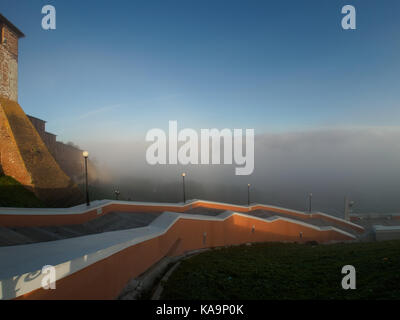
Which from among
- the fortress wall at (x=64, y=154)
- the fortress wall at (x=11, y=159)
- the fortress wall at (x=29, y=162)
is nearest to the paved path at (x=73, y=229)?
the fortress wall at (x=29, y=162)

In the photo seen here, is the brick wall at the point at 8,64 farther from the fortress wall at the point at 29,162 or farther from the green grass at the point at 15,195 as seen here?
the green grass at the point at 15,195

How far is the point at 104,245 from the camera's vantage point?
3.92 meters

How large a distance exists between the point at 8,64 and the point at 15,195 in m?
10.1

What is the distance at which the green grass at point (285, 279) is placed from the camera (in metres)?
4.14

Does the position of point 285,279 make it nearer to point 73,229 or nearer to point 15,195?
point 73,229

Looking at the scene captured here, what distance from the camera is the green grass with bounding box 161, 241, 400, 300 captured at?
4.14 m

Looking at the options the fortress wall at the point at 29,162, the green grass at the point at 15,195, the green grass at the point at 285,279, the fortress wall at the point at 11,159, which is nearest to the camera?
the green grass at the point at 285,279

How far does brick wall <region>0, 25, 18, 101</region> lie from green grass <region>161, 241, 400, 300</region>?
695 inches

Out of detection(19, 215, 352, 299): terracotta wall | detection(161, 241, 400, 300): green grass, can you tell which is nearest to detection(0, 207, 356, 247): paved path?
detection(19, 215, 352, 299): terracotta wall

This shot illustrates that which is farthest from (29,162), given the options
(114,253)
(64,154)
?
(114,253)

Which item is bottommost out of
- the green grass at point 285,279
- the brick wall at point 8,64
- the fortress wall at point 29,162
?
the green grass at point 285,279

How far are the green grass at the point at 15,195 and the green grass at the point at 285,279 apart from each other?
10.2 metres

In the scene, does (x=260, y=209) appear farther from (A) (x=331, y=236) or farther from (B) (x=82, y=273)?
(B) (x=82, y=273)

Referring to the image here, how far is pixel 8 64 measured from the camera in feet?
45.2
